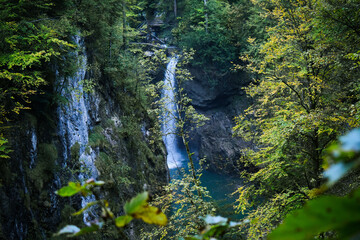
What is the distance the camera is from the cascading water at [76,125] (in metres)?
6.04

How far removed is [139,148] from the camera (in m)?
11.1

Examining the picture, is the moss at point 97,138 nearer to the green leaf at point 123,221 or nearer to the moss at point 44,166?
the moss at point 44,166

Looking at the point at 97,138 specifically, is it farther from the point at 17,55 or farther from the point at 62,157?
the point at 17,55

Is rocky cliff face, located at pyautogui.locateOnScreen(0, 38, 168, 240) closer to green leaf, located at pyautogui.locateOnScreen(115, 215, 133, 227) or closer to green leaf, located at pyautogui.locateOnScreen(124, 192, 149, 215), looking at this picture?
green leaf, located at pyautogui.locateOnScreen(115, 215, 133, 227)

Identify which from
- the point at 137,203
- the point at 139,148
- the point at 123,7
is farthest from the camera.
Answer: the point at 123,7

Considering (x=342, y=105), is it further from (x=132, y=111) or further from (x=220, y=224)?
(x=132, y=111)

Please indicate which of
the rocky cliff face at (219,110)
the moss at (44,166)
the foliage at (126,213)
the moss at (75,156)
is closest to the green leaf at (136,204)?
the foliage at (126,213)

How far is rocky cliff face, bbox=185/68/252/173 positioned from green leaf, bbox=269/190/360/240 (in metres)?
18.0

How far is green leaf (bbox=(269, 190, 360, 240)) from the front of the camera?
32cm

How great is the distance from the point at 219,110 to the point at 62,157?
16590mm

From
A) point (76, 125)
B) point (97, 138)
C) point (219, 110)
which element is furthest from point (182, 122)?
point (219, 110)

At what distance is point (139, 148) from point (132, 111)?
2040mm

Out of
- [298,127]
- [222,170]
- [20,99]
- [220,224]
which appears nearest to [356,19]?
[298,127]

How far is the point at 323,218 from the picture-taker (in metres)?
0.34
